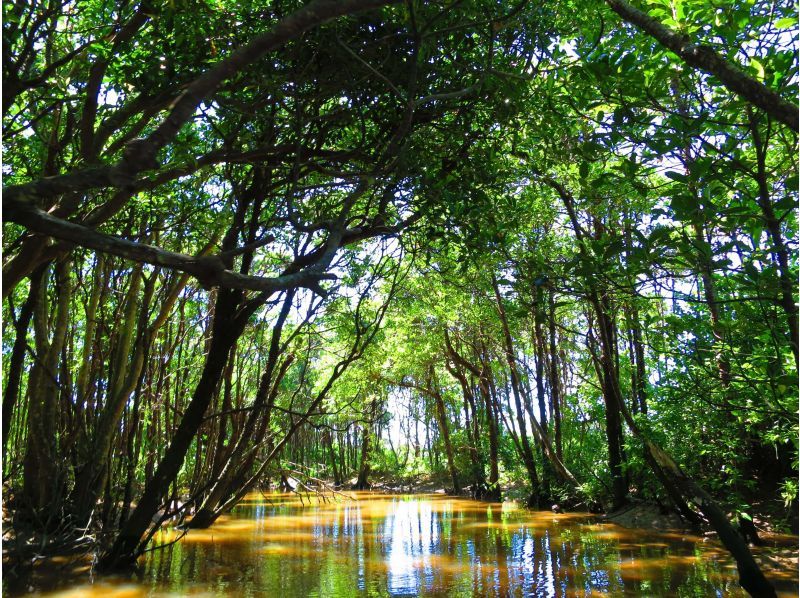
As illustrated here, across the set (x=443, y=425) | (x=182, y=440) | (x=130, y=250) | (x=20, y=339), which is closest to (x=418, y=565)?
(x=182, y=440)

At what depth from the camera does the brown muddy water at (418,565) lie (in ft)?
20.1

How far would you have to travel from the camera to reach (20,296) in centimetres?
1067

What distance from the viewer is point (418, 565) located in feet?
25.1

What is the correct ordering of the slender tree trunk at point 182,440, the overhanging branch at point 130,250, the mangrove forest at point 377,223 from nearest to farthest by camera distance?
the overhanging branch at point 130,250 < the mangrove forest at point 377,223 < the slender tree trunk at point 182,440

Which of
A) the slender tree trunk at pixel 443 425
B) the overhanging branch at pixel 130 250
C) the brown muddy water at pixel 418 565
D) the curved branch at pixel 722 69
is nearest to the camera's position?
the overhanging branch at pixel 130 250

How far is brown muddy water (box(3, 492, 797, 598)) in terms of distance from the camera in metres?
6.12

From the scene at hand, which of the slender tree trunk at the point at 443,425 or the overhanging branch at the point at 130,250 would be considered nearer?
the overhanging branch at the point at 130,250

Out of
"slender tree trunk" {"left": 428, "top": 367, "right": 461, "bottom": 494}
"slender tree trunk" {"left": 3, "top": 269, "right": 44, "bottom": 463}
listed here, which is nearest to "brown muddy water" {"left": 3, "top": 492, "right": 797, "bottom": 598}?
"slender tree trunk" {"left": 3, "top": 269, "right": 44, "bottom": 463}

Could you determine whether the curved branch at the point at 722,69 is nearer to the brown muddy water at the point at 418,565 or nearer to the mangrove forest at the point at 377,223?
the mangrove forest at the point at 377,223

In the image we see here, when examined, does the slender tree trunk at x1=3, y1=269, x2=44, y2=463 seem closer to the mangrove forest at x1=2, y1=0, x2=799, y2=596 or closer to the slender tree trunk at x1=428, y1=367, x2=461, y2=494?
the mangrove forest at x1=2, y1=0, x2=799, y2=596

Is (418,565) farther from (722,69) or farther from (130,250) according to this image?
(722,69)

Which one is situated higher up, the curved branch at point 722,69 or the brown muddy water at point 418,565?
the curved branch at point 722,69

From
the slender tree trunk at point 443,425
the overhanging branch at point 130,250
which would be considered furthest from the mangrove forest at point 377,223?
the slender tree trunk at point 443,425

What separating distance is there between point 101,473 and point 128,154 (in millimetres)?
6680
